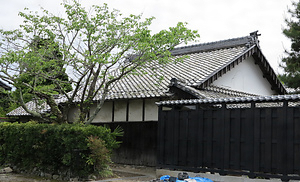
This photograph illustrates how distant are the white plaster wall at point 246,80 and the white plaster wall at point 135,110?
3.52 m

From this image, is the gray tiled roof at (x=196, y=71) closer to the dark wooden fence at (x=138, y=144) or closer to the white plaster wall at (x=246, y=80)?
the white plaster wall at (x=246, y=80)

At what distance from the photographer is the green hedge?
11.2 metres

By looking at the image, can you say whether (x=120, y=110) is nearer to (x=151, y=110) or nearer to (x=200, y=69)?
(x=151, y=110)

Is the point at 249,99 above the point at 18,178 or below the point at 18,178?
above

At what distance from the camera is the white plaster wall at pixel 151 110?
14.6m

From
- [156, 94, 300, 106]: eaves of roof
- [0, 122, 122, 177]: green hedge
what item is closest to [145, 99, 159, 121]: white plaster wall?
[0, 122, 122, 177]: green hedge

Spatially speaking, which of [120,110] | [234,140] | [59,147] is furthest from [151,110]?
[234,140]

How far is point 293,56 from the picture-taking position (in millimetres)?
26812

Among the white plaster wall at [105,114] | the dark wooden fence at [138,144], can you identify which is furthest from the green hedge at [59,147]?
the white plaster wall at [105,114]

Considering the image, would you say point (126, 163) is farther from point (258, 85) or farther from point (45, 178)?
point (258, 85)

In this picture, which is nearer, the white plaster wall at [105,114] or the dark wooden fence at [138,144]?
the dark wooden fence at [138,144]

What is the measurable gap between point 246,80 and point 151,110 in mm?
5992

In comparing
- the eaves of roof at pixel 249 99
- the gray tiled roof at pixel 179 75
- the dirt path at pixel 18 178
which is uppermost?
the gray tiled roof at pixel 179 75

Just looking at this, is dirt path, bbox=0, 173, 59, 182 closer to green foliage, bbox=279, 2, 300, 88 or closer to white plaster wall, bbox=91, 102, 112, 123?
white plaster wall, bbox=91, 102, 112, 123
